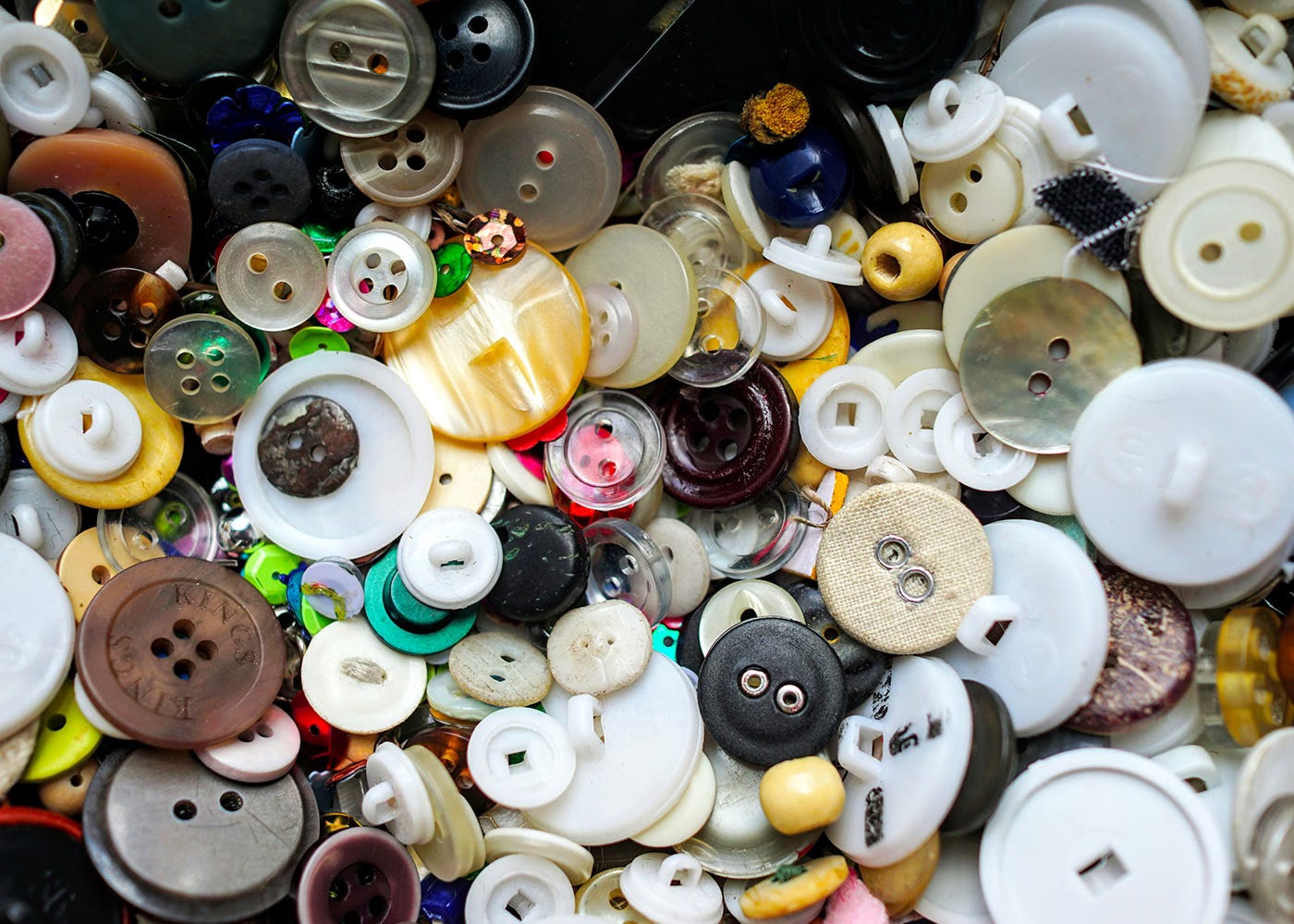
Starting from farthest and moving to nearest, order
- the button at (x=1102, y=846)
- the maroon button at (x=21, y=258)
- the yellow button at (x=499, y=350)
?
the yellow button at (x=499, y=350), the maroon button at (x=21, y=258), the button at (x=1102, y=846)

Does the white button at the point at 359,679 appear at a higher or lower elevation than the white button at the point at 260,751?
higher

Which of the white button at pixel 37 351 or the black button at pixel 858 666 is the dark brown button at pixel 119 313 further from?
the black button at pixel 858 666

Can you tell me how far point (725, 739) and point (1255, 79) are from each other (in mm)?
1358

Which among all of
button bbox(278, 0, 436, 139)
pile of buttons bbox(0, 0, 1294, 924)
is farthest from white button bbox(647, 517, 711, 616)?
button bbox(278, 0, 436, 139)

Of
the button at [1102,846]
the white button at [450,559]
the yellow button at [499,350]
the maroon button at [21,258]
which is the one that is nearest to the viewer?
the button at [1102,846]

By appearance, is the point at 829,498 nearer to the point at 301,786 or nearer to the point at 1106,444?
the point at 1106,444

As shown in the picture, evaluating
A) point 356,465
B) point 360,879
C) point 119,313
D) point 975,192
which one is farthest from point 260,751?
point 975,192

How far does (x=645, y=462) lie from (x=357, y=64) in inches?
32.1

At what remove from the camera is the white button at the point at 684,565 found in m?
1.64

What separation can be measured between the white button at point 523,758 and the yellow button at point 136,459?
70 centimetres

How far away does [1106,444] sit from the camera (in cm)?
143

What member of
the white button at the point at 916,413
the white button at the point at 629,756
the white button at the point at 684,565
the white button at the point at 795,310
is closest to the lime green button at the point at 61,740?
the white button at the point at 629,756

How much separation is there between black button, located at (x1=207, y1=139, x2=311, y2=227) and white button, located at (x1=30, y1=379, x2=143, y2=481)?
370mm

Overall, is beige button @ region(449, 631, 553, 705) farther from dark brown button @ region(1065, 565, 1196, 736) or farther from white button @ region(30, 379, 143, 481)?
dark brown button @ region(1065, 565, 1196, 736)
